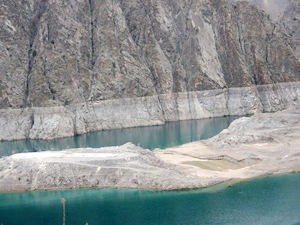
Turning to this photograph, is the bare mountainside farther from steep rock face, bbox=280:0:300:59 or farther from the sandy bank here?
the sandy bank

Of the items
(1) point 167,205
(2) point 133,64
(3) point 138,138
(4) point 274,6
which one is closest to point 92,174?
(1) point 167,205

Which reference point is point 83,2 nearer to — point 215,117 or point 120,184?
point 215,117

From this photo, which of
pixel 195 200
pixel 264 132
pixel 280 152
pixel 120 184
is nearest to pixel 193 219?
pixel 195 200

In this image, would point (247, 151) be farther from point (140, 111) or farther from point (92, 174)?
point (140, 111)

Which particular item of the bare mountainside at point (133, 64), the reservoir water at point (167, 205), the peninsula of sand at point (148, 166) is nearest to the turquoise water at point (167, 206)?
the reservoir water at point (167, 205)

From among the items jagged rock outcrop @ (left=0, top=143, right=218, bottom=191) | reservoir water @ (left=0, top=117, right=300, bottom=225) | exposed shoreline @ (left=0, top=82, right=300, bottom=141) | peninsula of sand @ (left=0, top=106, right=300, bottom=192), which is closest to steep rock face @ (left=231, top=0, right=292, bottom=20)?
exposed shoreline @ (left=0, top=82, right=300, bottom=141)

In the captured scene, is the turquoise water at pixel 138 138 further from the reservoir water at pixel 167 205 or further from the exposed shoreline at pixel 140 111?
the reservoir water at pixel 167 205
